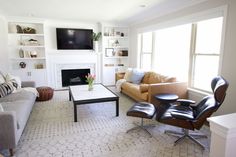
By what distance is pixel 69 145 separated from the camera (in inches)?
101

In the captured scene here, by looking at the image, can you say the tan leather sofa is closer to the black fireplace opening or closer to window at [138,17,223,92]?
window at [138,17,223,92]

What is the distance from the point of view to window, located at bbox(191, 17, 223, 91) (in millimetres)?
3328

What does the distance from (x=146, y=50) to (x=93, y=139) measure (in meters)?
3.84

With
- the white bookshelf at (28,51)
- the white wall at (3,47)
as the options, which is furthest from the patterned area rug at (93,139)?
the white bookshelf at (28,51)

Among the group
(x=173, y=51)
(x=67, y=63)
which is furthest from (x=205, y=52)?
(x=67, y=63)

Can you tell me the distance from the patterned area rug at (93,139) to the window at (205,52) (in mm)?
1040

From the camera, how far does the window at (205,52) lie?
3.33 m

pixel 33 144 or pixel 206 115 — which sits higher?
pixel 206 115

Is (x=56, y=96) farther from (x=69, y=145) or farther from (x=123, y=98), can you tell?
(x=69, y=145)

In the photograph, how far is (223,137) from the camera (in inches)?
51.8

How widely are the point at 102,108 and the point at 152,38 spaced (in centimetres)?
260

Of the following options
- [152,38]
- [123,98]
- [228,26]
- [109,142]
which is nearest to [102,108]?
[123,98]

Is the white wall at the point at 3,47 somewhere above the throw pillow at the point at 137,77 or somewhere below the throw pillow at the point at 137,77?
above

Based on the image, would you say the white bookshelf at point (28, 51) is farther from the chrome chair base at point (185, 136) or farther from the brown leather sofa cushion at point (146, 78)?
the chrome chair base at point (185, 136)
